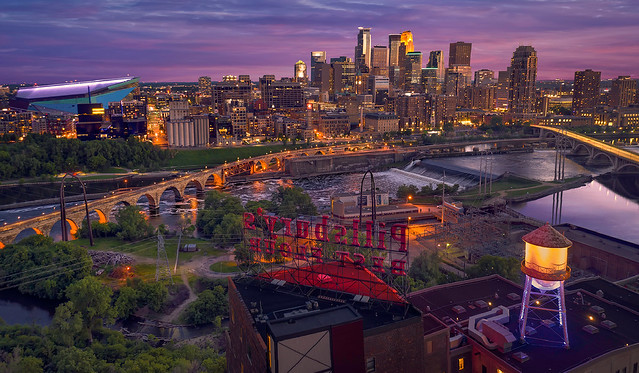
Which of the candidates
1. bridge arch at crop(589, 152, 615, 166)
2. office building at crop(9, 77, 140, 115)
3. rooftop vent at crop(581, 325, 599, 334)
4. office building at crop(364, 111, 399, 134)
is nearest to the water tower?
rooftop vent at crop(581, 325, 599, 334)

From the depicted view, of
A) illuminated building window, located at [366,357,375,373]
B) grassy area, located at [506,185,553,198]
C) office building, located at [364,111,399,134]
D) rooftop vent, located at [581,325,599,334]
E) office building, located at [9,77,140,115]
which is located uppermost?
office building, located at [9,77,140,115]

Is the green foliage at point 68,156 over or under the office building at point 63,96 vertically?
under

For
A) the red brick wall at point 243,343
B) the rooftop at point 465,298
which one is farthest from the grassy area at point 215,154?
the red brick wall at point 243,343

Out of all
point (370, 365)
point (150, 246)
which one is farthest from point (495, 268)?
point (150, 246)

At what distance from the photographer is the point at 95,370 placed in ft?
88.3

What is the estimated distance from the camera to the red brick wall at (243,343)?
1767 cm

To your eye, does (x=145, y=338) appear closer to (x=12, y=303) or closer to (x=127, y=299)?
(x=127, y=299)

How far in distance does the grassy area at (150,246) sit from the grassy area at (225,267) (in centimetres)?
354

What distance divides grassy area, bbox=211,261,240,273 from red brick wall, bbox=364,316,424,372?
2863 centimetres

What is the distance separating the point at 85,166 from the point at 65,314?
82832 millimetres

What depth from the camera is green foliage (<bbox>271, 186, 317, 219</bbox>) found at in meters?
64.6

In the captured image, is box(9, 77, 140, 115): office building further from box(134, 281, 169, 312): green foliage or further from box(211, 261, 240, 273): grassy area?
box(134, 281, 169, 312): green foliage

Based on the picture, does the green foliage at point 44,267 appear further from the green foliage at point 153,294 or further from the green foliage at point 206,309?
the green foliage at point 206,309

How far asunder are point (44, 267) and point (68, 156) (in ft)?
231
